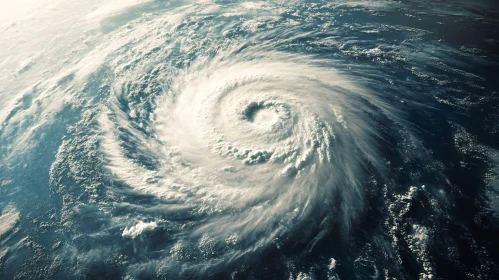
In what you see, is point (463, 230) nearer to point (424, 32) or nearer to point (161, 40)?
point (424, 32)

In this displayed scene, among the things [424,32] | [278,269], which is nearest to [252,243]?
[278,269]

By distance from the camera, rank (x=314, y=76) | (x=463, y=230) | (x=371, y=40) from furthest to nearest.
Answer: (x=371, y=40)
(x=314, y=76)
(x=463, y=230)

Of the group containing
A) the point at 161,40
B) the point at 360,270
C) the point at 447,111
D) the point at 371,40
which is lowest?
the point at 360,270

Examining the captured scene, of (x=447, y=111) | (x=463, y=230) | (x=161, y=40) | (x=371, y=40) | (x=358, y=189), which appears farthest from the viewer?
(x=161, y=40)

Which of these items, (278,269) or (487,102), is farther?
(487,102)

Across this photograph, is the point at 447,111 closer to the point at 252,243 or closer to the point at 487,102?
the point at 487,102

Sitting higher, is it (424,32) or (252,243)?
(424,32)

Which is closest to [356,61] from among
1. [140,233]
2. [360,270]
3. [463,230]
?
[463,230]
